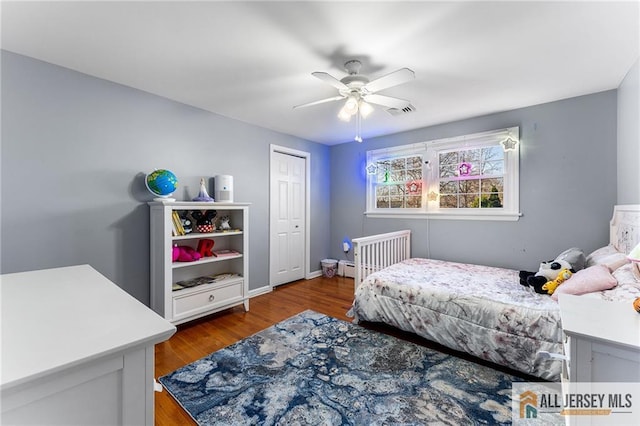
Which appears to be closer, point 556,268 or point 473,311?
point 473,311

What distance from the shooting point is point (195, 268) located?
2.96 m

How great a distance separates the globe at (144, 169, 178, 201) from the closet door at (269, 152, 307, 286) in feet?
4.83

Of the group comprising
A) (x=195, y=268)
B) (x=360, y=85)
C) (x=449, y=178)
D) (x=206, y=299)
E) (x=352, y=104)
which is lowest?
(x=206, y=299)

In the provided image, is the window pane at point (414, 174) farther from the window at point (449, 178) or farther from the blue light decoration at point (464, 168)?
the blue light decoration at point (464, 168)

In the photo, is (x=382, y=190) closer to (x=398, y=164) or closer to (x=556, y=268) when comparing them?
(x=398, y=164)

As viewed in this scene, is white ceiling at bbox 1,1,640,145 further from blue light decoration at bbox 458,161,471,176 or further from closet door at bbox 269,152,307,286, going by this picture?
closet door at bbox 269,152,307,286

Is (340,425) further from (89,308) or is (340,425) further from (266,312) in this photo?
(266,312)

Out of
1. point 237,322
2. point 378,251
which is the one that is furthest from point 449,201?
point 237,322

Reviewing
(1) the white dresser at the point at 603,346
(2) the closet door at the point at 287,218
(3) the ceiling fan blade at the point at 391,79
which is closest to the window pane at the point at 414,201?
(2) the closet door at the point at 287,218

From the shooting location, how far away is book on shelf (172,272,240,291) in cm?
268

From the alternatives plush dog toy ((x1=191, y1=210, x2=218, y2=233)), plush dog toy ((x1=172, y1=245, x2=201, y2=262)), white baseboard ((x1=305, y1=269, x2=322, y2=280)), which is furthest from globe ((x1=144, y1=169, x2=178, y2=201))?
white baseboard ((x1=305, y1=269, x2=322, y2=280))

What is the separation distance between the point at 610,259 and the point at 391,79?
210 centimetres

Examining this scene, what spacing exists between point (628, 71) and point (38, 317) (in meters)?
3.91

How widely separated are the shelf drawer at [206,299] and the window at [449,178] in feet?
7.67
